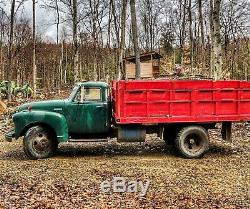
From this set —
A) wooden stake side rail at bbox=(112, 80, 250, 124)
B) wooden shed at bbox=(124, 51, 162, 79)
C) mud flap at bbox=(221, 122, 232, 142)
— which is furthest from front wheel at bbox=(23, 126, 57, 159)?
wooden shed at bbox=(124, 51, 162, 79)

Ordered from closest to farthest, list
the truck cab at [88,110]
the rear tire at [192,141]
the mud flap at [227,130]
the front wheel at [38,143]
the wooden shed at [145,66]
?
the front wheel at [38,143] → the rear tire at [192,141] → the truck cab at [88,110] → the mud flap at [227,130] → the wooden shed at [145,66]

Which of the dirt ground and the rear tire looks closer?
the dirt ground

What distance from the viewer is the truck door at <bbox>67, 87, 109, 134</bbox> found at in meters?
10.8

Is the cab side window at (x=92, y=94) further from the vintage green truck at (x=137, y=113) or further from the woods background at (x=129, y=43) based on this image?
the woods background at (x=129, y=43)

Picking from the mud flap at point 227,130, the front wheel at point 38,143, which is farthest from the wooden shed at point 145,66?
the front wheel at point 38,143

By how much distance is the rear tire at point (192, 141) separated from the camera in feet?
34.6

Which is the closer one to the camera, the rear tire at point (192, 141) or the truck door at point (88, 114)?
the rear tire at point (192, 141)

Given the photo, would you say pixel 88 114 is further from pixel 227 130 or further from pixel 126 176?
pixel 227 130

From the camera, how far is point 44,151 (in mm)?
10555

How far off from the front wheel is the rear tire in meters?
3.35

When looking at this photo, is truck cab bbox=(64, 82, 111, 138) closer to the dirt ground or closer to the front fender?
the front fender

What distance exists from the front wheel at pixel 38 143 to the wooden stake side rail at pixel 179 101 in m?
1.89

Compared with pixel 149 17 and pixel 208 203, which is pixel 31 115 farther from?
pixel 149 17

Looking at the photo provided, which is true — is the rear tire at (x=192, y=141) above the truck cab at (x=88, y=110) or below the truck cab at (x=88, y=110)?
below
